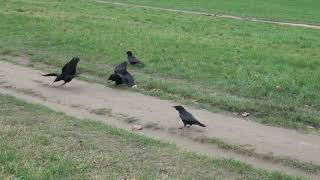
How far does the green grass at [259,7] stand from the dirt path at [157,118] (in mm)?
24400

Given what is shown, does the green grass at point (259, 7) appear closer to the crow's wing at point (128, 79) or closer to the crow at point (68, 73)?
the crow's wing at point (128, 79)

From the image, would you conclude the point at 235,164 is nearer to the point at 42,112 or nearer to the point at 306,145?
the point at 306,145

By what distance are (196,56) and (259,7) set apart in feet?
95.2

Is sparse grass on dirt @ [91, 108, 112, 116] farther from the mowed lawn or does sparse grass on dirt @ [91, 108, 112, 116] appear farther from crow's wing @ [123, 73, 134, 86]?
crow's wing @ [123, 73, 134, 86]

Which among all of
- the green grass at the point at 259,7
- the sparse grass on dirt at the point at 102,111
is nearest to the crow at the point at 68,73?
the sparse grass on dirt at the point at 102,111

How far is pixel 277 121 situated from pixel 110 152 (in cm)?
348

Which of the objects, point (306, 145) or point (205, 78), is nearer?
point (306, 145)

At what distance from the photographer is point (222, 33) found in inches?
882

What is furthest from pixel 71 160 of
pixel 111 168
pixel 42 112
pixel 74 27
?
pixel 74 27

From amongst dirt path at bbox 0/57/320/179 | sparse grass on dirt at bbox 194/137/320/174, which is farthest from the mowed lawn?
sparse grass on dirt at bbox 194/137/320/174

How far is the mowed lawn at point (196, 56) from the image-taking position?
11.4 meters

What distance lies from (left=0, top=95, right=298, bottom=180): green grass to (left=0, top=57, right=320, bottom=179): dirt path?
725mm

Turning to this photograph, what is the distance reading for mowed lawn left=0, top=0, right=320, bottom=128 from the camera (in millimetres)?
11406

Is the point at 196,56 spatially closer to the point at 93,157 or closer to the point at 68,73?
the point at 68,73
